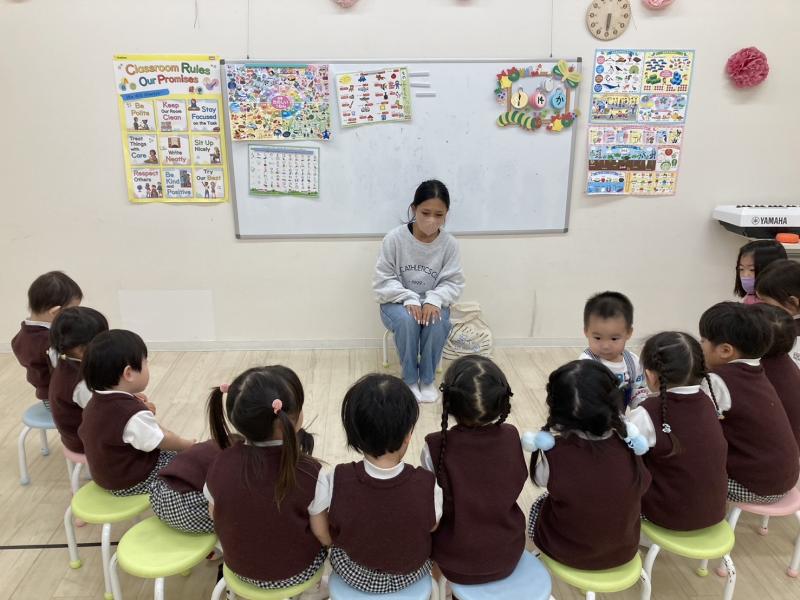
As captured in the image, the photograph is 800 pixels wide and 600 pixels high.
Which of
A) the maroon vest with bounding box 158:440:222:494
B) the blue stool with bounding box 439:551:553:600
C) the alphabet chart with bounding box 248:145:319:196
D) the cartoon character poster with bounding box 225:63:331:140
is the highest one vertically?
the cartoon character poster with bounding box 225:63:331:140

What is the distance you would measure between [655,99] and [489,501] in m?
2.56

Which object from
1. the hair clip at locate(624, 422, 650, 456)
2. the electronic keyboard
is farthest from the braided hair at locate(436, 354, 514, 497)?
the electronic keyboard

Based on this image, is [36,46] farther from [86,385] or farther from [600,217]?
[600,217]

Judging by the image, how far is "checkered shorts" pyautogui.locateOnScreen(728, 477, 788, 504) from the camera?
5.28ft

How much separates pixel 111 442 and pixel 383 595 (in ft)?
2.79

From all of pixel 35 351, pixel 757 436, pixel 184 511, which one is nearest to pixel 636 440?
pixel 757 436

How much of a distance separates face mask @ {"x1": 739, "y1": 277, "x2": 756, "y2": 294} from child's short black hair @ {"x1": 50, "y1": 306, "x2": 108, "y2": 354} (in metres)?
2.57

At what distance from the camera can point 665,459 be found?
4.74 ft

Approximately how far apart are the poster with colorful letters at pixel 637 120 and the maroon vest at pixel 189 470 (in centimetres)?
248

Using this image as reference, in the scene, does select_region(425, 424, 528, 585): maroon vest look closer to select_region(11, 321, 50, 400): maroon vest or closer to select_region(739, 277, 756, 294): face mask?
select_region(11, 321, 50, 400): maroon vest

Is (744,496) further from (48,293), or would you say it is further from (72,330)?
(48,293)

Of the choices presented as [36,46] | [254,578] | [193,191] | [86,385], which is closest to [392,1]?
[193,191]

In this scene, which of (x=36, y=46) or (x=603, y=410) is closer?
(x=603, y=410)

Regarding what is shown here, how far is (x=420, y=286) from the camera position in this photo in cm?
301
